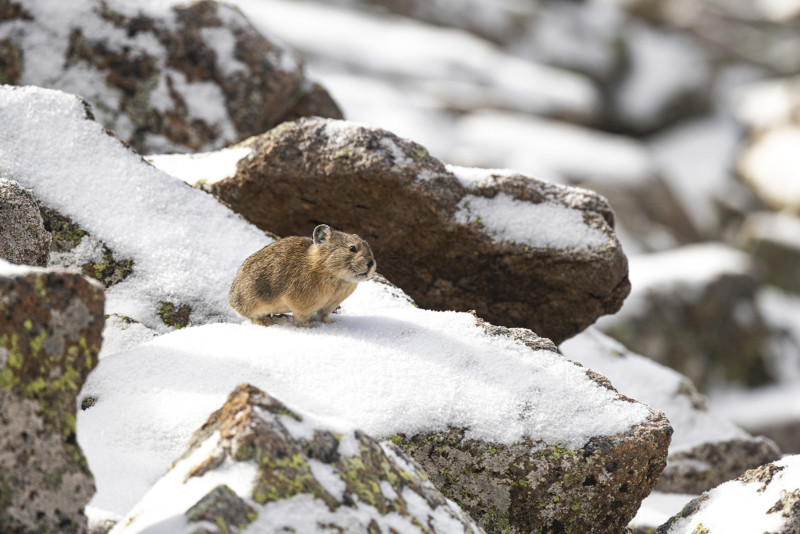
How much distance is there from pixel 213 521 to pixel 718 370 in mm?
17928

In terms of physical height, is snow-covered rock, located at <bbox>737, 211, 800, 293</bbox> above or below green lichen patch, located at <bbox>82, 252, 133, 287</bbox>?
below

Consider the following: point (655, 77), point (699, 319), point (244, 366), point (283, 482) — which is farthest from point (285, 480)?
point (655, 77)

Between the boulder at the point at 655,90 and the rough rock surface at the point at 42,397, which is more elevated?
the rough rock surface at the point at 42,397

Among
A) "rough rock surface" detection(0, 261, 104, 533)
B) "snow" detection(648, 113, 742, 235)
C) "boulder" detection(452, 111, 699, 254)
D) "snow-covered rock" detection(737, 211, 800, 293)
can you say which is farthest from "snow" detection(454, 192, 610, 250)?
"snow" detection(648, 113, 742, 235)

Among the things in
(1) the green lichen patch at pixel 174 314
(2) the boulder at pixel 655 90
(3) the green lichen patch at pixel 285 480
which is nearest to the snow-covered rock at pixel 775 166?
(2) the boulder at pixel 655 90

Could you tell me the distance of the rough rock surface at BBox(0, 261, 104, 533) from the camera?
427cm

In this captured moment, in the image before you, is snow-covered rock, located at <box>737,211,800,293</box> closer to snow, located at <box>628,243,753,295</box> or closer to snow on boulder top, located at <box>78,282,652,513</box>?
snow, located at <box>628,243,753,295</box>

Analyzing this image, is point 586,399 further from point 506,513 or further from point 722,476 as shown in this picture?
point 722,476

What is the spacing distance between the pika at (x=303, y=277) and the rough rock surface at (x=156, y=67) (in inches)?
206

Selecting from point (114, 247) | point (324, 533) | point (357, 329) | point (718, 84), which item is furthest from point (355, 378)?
point (718, 84)

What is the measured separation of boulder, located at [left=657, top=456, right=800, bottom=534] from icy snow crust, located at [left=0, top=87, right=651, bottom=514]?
787 millimetres

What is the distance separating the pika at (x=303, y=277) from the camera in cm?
726

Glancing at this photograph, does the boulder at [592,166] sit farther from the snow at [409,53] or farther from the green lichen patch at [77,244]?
the green lichen patch at [77,244]

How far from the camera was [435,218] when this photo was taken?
358 inches
